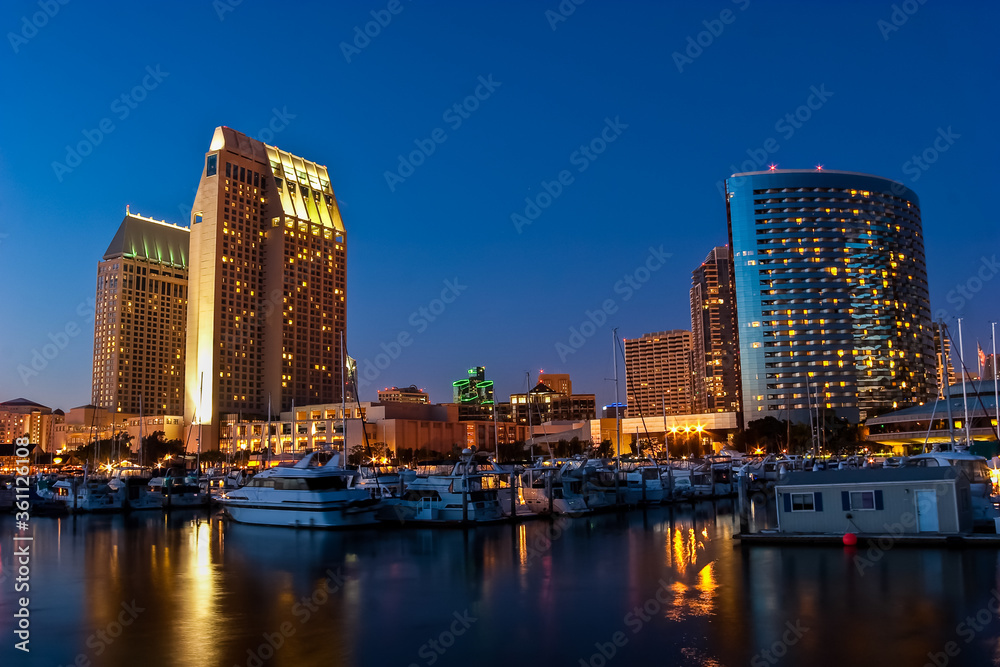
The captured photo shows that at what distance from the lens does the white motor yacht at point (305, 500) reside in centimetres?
5422

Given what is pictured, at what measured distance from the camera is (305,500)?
2160 inches

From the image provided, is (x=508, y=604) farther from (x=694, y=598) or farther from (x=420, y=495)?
(x=420, y=495)

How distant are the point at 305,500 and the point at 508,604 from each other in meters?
31.6

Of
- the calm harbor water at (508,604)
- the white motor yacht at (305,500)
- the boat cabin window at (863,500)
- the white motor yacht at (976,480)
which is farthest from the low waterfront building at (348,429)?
the boat cabin window at (863,500)

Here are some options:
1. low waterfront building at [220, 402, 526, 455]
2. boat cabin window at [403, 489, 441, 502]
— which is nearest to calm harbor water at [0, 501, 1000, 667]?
boat cabin window at [403, 489, 441, 502]

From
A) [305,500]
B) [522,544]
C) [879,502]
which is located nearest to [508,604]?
[522,544]

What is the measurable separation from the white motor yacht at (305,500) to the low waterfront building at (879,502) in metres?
28.7

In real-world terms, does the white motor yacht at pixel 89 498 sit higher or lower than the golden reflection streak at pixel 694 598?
higher

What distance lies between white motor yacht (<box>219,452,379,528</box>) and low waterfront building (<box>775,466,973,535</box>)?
1130 inches

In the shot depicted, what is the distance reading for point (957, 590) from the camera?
25.8 m

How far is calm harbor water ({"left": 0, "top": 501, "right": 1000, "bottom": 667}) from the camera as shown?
19.8 m

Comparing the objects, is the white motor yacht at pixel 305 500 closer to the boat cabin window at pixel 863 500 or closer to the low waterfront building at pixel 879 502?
the low waterfront building at pixel 879 502

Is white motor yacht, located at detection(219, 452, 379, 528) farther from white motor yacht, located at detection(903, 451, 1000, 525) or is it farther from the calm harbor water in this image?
white motor yacht, located at detection(903, 451, 1000, 525)

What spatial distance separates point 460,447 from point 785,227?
317 ft
